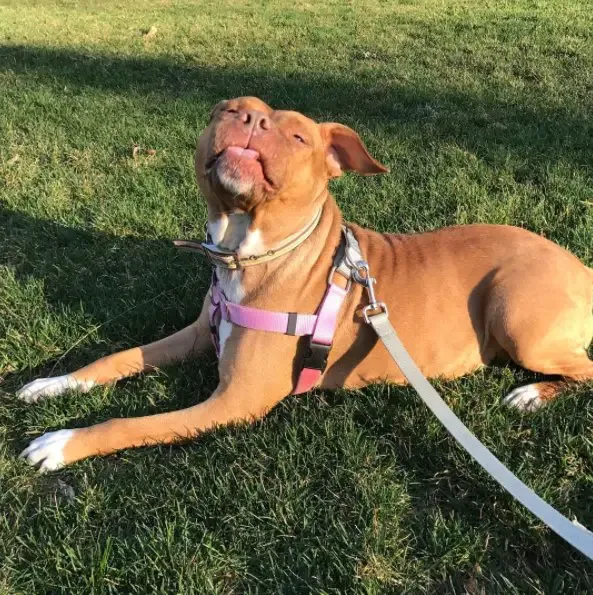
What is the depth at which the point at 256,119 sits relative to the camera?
9.05 ft

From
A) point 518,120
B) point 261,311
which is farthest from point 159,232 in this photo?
point 518,120

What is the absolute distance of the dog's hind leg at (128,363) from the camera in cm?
327

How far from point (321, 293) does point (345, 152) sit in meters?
0.76

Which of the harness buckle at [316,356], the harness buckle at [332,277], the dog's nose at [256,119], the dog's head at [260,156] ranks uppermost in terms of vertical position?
the dog's nose at [256,119]

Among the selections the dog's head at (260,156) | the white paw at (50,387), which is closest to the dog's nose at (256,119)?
the dog's head at (260,156)

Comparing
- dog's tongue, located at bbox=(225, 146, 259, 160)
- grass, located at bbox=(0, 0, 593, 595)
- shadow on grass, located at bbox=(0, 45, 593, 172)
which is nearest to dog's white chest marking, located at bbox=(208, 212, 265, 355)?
dog's tongue, located at bbox=(225, 146, 259, 160)

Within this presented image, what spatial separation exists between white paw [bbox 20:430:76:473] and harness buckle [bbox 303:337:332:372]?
1.17 m

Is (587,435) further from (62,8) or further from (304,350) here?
(62,8)

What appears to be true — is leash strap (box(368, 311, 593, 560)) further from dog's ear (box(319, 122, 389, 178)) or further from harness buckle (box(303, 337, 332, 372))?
dog's ear (box(319, 122, 389, 178))

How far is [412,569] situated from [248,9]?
15337 mm

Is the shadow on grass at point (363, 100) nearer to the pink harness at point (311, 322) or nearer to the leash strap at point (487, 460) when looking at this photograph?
the pink harness at point (311, 322)

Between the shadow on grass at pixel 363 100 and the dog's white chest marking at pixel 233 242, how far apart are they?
3522mm

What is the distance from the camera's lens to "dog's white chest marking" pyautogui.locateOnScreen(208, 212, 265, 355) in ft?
9.69

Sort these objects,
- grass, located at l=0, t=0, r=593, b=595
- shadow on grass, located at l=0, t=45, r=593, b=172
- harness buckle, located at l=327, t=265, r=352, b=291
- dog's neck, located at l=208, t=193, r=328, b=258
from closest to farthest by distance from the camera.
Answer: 1. grass, located at l=0, t=0, r=593, b=595
2. dog's neck, located at l=208, t=193, r=328, b=258
3. harness buckle, located at l=327, t=265, r=352, b=291
4. shadow on grass, located at l=0, t=45, r=593, b=172
